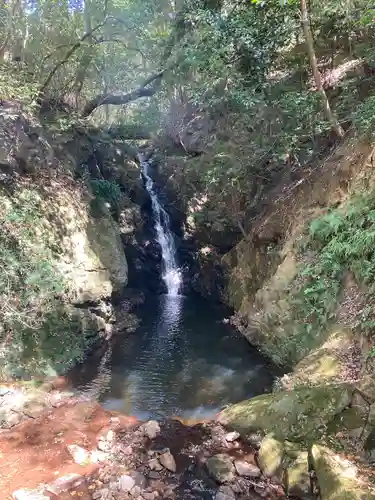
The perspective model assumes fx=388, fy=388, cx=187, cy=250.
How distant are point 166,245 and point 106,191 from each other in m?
5.84

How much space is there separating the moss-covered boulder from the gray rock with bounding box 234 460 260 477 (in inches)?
40.5

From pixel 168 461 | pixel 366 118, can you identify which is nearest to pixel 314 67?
pixel 366 118

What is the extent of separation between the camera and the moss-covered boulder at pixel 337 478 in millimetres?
5074

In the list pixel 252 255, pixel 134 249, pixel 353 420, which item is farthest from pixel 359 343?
pixel 134 249

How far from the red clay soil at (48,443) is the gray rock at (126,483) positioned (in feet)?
2.29

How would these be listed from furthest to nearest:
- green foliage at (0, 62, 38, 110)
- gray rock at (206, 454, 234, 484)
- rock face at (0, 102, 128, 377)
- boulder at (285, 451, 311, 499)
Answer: green foliage at (0, 62, 38, 110) → rock face at (0, 102, 128, 377) → gray rock at (206, 454, 234, 484) → boulder at (285, 451, 311, 499)

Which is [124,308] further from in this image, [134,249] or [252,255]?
[252,255]

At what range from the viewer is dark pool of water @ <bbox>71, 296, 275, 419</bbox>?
9.34 meters

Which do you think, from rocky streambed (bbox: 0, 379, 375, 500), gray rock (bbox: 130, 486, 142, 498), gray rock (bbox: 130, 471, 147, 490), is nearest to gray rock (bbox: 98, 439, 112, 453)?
rocky streambed (bbox: 0, 379, 375, 500)

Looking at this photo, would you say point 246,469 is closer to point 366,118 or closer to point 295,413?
point 295,413

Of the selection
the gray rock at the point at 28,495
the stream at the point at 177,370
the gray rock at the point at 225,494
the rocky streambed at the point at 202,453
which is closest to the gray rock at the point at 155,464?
the rocky streambed at the point at 202,453

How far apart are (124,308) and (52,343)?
586 cm

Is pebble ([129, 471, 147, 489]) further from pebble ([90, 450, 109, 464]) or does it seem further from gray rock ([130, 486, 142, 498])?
pebble ([90, 450, 109, 464])

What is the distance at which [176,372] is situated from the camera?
437 inches
